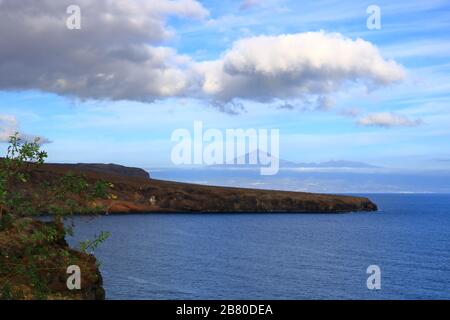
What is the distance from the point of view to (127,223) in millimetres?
181000

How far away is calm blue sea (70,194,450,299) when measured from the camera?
233 feet

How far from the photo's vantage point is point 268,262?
97.6 m

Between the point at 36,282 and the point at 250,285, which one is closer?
the point at 36,282

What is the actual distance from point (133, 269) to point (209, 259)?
63.2 feet

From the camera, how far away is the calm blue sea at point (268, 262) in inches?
2790

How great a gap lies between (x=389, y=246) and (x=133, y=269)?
7168cm
